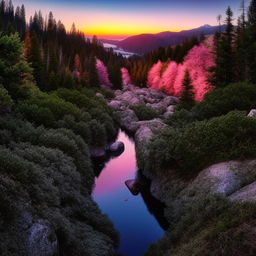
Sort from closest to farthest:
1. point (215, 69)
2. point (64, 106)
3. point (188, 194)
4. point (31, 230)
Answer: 1. point (31, 230)
2. point (188, 194)
3. point (64, 106)
4. point (215, 69)

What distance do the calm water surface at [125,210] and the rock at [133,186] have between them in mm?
272

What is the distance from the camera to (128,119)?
4712 cm

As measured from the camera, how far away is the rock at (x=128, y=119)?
146ft

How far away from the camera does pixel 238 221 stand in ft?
31.1

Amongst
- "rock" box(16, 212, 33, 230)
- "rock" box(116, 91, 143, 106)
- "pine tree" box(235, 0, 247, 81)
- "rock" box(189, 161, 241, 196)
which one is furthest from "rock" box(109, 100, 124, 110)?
"rock" box(16, 212, 33, 230)

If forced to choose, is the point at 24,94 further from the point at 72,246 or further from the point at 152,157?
the point at 72,246

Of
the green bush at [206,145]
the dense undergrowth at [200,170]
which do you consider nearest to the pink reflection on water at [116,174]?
the dense undergrowth at [200,170]

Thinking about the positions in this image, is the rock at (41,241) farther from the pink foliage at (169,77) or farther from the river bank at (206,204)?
the pink foliage at (169,77)

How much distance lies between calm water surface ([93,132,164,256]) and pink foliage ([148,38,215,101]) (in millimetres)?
35452

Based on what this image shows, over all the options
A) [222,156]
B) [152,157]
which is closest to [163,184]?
[152,157]

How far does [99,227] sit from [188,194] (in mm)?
4957

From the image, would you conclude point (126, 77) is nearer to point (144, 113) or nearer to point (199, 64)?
point (199, 64)

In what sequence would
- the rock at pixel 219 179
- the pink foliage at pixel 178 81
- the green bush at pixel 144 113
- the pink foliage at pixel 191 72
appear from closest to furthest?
the rock at pixel 219 179 → the green bush at pixel 144 113 → the pink foliage at pixel 191 72 → the pink foliage at pixel 178 81

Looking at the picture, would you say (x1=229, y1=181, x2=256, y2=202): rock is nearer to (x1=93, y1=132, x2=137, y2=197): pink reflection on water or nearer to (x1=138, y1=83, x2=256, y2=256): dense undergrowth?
(x1=138, y1=83, x2=256, y2=256): dense undergrowth
